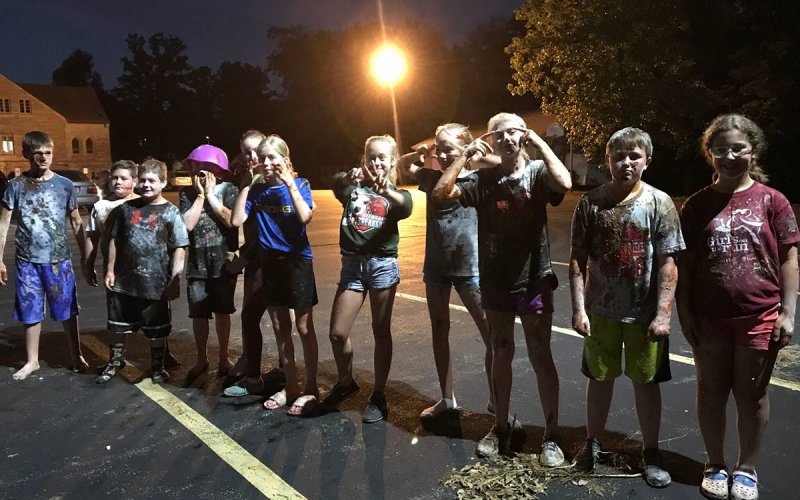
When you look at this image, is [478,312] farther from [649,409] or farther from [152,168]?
[152,168]

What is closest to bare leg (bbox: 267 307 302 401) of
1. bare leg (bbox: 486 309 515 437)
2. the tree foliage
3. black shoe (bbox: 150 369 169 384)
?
black shoe (bbox: 150 369 169 384)

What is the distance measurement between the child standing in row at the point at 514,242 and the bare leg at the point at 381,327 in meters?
0.78

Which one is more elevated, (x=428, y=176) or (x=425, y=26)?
(x=425, y=26)

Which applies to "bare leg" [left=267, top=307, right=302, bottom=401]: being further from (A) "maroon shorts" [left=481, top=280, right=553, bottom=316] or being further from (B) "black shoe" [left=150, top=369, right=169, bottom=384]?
(A) "maroon shorts" [left=481, top=280, right=553, bottom=316]

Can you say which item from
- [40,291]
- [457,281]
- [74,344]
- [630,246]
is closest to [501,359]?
[457,281]

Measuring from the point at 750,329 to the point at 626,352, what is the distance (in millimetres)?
585

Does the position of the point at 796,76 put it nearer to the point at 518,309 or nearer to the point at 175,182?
the point at 518,309

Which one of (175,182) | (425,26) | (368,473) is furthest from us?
(425,26)

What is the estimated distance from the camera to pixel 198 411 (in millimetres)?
4352

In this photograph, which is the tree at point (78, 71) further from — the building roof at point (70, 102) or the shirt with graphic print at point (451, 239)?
the shirt with graphic print at point (451, 239)

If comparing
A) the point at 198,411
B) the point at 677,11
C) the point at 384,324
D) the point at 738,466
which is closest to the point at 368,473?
the point at 384,324

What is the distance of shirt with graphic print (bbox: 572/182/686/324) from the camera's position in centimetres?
312

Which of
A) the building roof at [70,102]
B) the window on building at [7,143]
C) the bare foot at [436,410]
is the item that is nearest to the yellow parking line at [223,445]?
the bare foot at [436,410]

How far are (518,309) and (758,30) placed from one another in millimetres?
20904
